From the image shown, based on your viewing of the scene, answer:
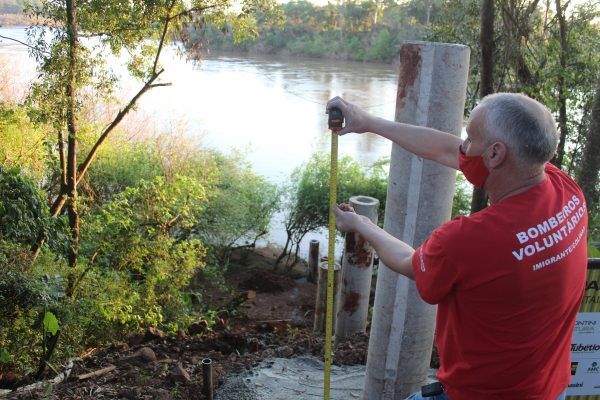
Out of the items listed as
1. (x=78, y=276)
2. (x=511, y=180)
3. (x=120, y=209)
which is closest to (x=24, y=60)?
(x=120, y=209)

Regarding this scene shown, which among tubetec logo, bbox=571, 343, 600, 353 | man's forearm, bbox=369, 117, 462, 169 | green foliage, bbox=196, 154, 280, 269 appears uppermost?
man's forearm, bbox=369, 117, 462, 169

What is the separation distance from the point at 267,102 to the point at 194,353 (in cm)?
2542

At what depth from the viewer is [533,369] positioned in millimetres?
2094

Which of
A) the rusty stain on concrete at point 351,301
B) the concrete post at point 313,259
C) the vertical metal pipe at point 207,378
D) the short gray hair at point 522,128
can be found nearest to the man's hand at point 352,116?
the short gray hair at point 522,128

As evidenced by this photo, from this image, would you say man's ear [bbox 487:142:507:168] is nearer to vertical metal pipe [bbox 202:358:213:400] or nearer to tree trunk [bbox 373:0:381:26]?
vertical metal pipe [bbox 202:358:213:400]

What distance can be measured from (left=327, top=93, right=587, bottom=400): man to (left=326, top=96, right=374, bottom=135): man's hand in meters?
0.86

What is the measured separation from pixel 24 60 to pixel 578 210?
18.1 meters

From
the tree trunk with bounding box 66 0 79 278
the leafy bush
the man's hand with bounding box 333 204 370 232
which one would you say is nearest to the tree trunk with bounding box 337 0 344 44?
the leafy bush

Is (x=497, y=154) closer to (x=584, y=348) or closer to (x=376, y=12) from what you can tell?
(x=584, y=348)

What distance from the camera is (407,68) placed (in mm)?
3432

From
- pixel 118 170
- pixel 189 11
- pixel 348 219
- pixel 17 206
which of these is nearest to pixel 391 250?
pixel 348 219

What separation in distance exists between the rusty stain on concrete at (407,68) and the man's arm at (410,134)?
0.51 meters

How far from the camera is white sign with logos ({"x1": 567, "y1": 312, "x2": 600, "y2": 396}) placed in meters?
3.21

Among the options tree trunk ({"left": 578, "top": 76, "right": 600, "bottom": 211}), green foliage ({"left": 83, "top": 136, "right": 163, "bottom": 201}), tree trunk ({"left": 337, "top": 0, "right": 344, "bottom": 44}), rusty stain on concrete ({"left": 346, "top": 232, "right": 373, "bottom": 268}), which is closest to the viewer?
tree trunk ({"left": 578, "top": 76, "right": 600, "bottom": 211})
